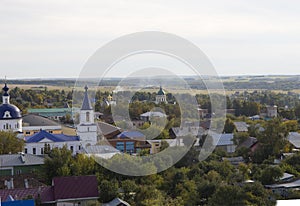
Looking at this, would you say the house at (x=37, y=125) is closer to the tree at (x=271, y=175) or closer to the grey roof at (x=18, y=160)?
the grey roof at (x=18, y=160)

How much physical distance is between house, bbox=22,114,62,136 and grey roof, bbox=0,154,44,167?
6666 mm

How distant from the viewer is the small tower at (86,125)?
15633mm

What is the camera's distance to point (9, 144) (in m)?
Answer: 14.0

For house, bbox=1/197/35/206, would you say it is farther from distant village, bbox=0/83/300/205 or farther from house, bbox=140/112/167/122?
house, bbox=140/112/167/122

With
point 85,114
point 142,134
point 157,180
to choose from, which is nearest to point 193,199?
point 157,180

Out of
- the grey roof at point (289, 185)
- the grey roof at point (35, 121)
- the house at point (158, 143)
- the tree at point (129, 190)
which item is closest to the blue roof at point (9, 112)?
the grey roof at point (35, 121)

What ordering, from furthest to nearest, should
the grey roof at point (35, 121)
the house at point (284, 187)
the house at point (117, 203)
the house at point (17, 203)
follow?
the grey roof at point (35, 121) → the house at point (284, 187) → the house at point (117, 203) → the house at point (17, 203)

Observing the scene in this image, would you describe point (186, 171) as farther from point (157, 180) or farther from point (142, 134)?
point (142, 134)

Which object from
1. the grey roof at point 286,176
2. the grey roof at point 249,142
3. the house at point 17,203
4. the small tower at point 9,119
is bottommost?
the grey roof at point 249,142

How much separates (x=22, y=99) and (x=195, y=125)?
24625mm

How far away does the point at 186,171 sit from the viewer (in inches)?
416

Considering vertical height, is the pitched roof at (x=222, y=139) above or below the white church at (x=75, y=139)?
below

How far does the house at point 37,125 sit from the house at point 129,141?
3455mm

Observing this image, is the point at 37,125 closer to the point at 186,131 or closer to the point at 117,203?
the point at 186,131
